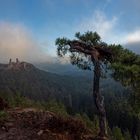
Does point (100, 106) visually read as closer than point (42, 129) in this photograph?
No

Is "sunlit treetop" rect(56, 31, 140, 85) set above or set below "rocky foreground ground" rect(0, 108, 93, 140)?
above

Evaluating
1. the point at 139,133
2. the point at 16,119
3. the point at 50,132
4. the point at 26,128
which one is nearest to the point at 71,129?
the point at 50,132

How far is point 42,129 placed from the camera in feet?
56.7

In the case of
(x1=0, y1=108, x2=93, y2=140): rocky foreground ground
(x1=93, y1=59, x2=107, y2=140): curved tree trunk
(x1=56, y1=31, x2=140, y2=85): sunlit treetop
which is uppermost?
(x1=56, y1=31, x2=140, y2=85): sunlit treetop

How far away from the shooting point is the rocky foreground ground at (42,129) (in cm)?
1664

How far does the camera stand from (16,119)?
63.5ft

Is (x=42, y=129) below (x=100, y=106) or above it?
below

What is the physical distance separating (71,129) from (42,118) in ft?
8.07

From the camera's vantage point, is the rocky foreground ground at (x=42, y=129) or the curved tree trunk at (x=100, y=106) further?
the curved tree trunk at (x=100, y=106)

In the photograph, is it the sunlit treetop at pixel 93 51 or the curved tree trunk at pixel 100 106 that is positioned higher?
the sunlit treetop at pixel 93 51

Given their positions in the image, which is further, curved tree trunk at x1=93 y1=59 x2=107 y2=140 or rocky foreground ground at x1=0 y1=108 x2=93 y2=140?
curved tree trunk at x1=93 y1=59 x2=107 y2=140

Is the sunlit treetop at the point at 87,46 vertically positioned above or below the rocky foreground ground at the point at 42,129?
above

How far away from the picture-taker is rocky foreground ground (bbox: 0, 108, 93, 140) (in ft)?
54.6

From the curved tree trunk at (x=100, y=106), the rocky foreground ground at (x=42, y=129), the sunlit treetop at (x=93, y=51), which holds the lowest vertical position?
the rocky foreground ground at (x=42, y=129)
